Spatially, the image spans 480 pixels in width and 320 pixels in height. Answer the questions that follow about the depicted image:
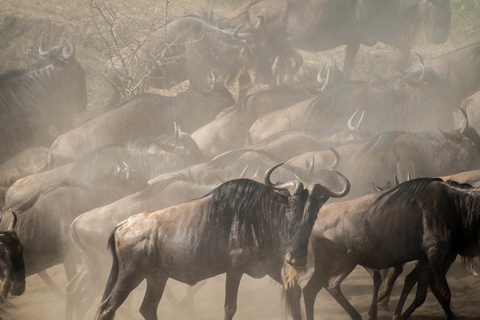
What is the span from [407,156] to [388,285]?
237 cm

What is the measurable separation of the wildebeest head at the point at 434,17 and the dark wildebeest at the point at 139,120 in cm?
457

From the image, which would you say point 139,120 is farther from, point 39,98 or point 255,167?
point 255,167

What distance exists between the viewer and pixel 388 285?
21.4 feet

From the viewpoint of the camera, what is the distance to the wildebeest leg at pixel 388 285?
6475 mm

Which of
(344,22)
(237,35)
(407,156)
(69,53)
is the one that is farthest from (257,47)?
(407,156)

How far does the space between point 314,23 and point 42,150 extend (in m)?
6.71

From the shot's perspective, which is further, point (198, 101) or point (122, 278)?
A: point (198, 101)

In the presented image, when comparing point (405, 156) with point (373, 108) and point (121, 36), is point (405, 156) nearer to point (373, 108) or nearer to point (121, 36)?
point (373, 108)

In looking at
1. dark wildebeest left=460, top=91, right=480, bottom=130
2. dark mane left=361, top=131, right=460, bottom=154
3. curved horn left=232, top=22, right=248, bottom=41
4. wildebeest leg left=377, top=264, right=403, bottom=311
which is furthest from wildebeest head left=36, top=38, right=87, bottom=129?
wildebeest leg left=377, top=264, right=403, bottom=311

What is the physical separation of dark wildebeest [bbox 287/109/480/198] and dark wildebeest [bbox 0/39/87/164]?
5.88 meters

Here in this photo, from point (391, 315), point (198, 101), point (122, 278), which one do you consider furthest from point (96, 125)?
point (391, 315)

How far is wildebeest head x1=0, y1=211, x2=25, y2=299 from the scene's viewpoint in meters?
6.93

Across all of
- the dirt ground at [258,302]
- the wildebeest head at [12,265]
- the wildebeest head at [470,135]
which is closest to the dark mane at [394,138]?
the wildebeest head at [470,135]

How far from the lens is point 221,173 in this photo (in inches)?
315
